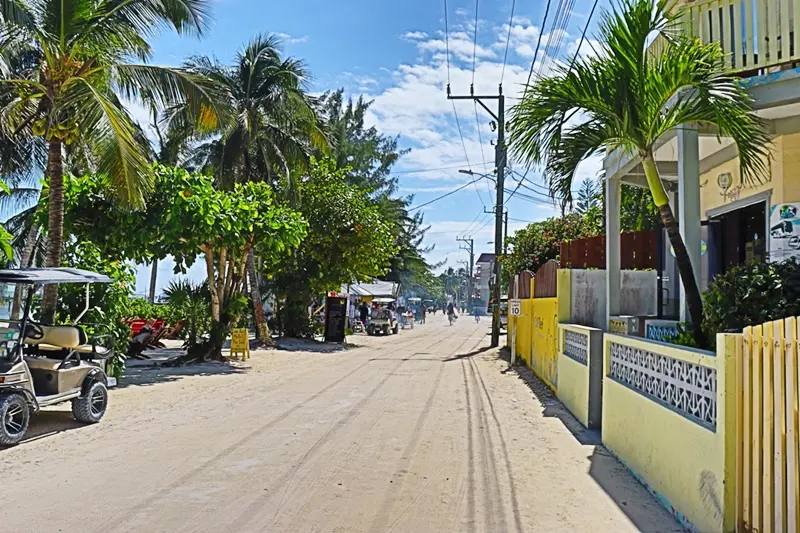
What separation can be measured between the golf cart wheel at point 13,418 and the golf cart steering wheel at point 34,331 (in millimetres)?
1311

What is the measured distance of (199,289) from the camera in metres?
20.0

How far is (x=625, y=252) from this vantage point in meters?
14.1

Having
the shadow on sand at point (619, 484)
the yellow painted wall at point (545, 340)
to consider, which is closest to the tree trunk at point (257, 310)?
the yellow painted wall at point (545, 340)

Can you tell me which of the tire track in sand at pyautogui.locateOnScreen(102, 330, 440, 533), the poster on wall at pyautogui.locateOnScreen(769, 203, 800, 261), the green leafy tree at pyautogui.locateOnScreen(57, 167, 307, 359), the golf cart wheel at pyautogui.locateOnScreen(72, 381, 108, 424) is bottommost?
the tire track in sand at pyautogui.locateOnScreen(102, 330, 440, 533)

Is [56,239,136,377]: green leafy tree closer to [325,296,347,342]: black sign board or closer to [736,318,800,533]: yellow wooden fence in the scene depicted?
[736,318,800,533]: yellow wooden fence

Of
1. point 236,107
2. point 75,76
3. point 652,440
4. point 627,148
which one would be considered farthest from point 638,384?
point 236,107

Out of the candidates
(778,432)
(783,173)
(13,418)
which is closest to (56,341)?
(13,418)

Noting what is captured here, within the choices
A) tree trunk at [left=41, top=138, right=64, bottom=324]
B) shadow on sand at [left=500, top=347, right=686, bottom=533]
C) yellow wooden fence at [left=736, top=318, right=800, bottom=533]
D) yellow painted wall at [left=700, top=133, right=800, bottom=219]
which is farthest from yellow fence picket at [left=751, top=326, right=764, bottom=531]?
tree trunk at [left=41, top=138, right=64, bottom=324]

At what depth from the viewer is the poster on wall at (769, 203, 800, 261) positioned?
29.7ft

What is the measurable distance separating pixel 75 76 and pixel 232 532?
10311mm

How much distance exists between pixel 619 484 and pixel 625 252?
8407 mm

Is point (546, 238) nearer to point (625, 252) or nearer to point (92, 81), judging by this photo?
point (625, 252)

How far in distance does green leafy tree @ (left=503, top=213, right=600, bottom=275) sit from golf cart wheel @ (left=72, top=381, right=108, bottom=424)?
1549cm

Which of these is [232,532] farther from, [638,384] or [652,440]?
[638,384]
